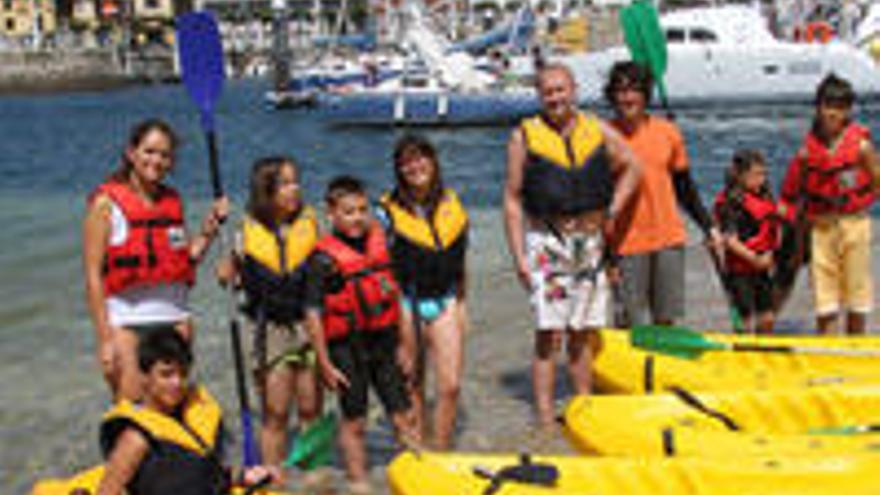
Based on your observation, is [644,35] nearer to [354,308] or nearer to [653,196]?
[653,196]

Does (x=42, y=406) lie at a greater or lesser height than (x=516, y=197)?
lesser

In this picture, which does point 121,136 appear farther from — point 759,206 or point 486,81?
point 759,206

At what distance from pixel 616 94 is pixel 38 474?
9.77 ft

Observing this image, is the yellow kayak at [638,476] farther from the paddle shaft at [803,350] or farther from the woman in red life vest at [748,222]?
the woman in red life vest at [748,222]

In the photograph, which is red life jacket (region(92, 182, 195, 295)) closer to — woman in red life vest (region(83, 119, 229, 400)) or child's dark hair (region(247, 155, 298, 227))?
woman in red life vest (region(83, 119, 229, 400))

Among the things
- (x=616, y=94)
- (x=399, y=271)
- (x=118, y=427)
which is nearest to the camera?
(x=118, y=427)

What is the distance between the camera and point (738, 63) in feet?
89.3

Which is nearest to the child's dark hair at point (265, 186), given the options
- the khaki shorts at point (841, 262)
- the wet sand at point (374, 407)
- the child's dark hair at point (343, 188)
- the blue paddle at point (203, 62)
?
the child's dark hair at point (343, 188)

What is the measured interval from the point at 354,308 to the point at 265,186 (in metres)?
0.53

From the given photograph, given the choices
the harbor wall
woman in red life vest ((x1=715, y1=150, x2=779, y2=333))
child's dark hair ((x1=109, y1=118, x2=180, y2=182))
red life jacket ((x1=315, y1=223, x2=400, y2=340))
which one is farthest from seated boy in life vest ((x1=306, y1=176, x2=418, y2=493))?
the harbor wall

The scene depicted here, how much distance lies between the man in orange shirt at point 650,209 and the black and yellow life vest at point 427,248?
0.87 m

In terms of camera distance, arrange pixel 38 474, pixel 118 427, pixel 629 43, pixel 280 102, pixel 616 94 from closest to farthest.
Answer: pixel 118 427 < pixel 616 94 < pixel 38 474 < pixel 629 43 < pixel 280 102

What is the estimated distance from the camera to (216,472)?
127 inches

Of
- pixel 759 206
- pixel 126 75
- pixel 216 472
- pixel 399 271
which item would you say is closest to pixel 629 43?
pixel 759 206
